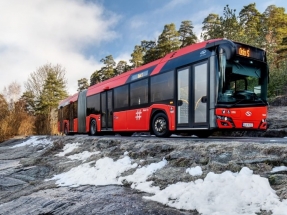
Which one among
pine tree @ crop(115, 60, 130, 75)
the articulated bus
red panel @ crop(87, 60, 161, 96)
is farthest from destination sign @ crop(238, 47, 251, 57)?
pine tree @ crop(115, 60, 130, 75)

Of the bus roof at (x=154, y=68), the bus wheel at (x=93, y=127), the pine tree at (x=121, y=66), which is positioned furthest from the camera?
the pine tree at (x=121, y=66)

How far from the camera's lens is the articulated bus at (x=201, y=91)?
23.5 ft

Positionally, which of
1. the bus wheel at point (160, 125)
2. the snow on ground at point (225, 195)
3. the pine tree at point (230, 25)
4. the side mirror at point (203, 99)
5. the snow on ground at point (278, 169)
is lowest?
the snow on ground at point (225, 195)

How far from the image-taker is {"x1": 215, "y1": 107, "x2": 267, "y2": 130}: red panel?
7.05 meters

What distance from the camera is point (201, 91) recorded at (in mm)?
7727

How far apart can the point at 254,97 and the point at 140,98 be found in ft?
14.9

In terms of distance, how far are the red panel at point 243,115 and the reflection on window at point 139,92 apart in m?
3.74

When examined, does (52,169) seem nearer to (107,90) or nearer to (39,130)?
(107,90)

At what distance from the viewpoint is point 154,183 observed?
437cm

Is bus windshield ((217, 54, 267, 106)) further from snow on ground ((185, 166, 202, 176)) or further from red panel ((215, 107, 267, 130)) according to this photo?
snow on ground ((185, 166, 202, 176))

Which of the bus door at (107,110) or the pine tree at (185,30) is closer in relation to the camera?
the bus door at (107,110)

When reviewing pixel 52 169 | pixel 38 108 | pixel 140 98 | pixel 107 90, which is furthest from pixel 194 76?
pixel 38 108

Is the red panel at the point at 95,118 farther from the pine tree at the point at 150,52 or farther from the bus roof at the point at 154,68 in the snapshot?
the pine tree at the point at 150,52

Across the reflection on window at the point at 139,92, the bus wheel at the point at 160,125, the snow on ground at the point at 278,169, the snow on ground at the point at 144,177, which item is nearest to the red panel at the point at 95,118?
the reflection on window at the point at 139,92
